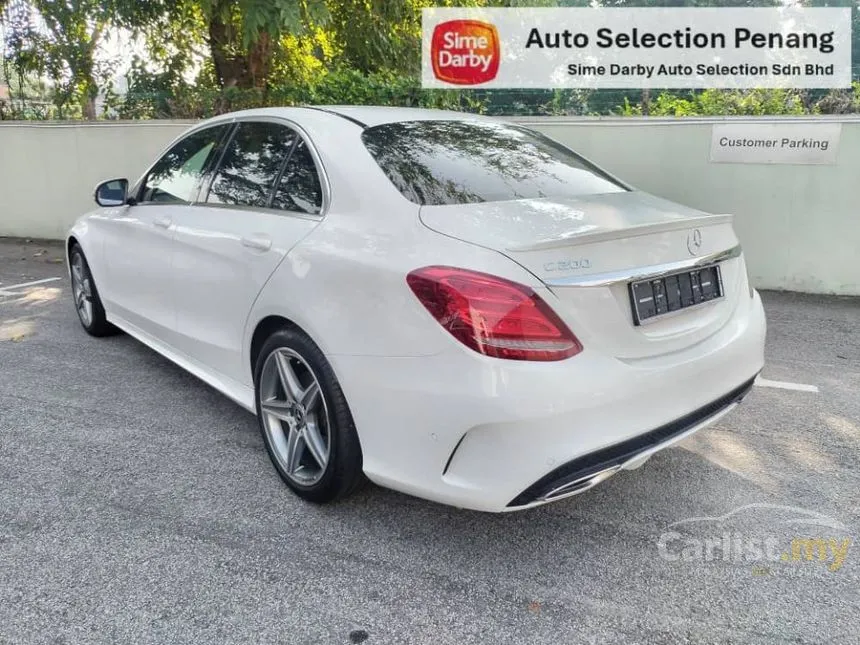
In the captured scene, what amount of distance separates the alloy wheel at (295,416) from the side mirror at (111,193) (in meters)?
2.15

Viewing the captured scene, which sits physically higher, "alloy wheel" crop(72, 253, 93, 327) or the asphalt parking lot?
"alloy wheel" crop(72, 253, 93, 327)

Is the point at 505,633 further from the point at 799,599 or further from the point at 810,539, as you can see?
the point at 810,539

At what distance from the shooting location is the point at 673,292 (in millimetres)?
2359

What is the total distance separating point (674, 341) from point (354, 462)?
1.22 m

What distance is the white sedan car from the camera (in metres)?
2.07

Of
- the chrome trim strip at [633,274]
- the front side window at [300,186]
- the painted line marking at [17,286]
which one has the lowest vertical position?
the painted line marking at [17,286]

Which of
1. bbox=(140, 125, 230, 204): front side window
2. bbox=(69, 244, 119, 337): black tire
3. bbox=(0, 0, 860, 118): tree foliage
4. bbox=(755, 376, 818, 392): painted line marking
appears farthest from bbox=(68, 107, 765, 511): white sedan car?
bbox=(0, 0, 860, 118): tree foliage

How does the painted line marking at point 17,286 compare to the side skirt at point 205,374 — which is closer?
the side skirt at point 205,374

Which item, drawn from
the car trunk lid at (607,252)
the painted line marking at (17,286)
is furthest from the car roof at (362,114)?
the painted line marking at (17,286)

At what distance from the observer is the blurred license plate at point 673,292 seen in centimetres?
224

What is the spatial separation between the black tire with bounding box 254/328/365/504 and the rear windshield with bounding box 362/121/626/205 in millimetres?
699

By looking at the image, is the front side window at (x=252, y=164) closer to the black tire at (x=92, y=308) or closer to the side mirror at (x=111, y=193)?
the side mirror at (x=111, y=193)

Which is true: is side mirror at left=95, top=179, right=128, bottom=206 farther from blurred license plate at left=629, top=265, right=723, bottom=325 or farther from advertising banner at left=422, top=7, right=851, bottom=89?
advertising banner at left=422, top=7, right=851, bottom=89

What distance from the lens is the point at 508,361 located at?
2.04 m
